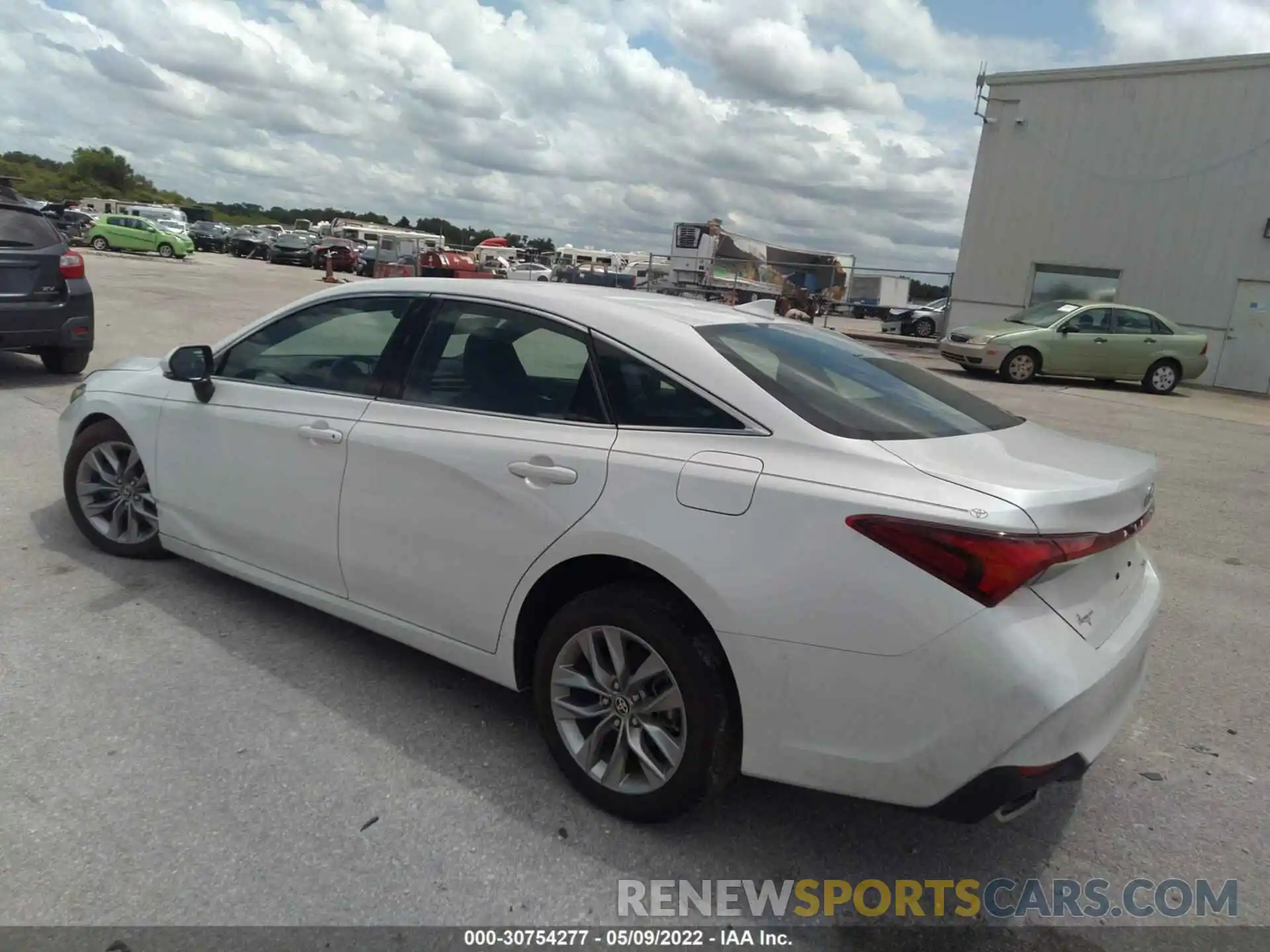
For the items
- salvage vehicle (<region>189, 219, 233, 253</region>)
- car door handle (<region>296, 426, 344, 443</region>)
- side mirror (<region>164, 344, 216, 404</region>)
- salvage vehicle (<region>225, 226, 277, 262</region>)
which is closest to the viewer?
car door handle (<region>296, 426, 344, 443</region>)

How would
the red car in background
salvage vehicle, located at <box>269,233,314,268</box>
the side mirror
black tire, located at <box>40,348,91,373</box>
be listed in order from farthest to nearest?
salvage vehicle, located at <box>269,233,314,268</box> → the red car in background → black tire, located at <box>40,348,91,373</box> → the side mirror

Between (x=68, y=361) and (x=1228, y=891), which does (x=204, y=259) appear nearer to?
(x=68, y=361)

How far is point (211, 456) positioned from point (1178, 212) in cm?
2180

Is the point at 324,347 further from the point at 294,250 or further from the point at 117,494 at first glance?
the point at 294,250

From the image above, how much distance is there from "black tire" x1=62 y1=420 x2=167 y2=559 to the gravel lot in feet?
0.28

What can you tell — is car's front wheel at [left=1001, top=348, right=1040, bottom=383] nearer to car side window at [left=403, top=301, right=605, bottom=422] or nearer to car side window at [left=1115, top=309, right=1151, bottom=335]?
car side window at [left=1115, top=309, right=1151, bottom=335]

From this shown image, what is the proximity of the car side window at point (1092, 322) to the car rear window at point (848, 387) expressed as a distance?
14.9m

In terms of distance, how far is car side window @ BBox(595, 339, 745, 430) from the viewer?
2615 millimetres

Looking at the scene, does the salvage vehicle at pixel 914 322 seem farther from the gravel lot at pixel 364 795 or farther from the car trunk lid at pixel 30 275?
the gravel lot at pixel 364 795

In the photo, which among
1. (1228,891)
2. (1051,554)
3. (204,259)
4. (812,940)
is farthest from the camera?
(204,259)

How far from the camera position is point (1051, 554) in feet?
7.10

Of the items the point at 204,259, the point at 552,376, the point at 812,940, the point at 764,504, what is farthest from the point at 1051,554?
the point at 204,259

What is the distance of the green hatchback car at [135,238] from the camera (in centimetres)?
3859

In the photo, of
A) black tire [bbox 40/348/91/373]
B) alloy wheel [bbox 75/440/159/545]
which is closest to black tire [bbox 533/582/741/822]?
alloy wheel [bbox 75/440/159/545]
